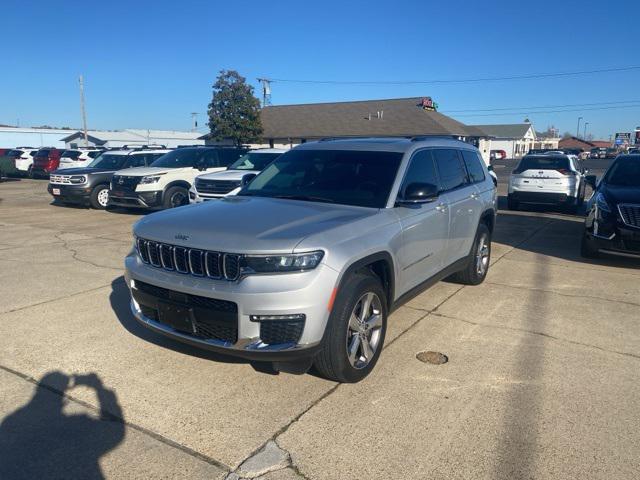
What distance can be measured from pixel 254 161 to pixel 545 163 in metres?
8.38

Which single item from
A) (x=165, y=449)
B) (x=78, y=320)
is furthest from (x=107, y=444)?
(x=78, y=320)

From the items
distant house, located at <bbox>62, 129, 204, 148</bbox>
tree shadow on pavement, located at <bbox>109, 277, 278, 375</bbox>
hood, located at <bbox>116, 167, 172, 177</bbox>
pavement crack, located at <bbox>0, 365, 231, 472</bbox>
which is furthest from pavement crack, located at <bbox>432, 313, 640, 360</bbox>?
distant house, located at <bbox>62, 129, 204, 148</bbox>

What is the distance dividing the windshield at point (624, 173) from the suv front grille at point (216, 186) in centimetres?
690

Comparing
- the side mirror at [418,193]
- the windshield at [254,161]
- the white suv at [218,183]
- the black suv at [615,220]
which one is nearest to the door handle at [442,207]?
the side mirror at [418,193]

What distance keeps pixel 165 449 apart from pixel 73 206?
1394 cm

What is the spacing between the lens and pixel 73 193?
13.9m

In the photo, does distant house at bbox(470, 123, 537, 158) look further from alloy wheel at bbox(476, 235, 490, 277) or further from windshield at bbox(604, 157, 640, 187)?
alloy wheel at bbox(476, 235, 490, 277)

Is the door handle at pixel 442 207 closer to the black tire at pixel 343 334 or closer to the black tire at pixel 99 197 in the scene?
the black tire at pixel 343 334

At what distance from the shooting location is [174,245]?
359cm

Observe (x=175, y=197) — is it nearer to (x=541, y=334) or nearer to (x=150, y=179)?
(x=150, y=179)

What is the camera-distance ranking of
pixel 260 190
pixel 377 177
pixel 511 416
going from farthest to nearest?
1. pixel 260 190
2. pixel 377 177
3. pixel 511 416

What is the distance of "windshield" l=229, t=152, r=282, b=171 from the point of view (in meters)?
11.8

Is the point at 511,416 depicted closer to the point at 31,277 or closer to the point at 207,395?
the point at 207,395

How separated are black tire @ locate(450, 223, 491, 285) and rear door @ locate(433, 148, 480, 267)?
0.73 ft
